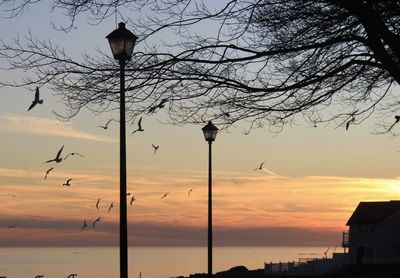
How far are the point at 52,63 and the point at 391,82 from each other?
22.6 feet

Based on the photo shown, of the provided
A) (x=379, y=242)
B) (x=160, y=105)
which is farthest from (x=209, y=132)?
(x=379, y=242)

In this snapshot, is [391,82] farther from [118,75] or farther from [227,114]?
[118,75]

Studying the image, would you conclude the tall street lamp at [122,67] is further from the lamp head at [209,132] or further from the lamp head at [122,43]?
the lamp head at [209,132]

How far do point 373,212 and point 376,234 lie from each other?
8.42 feet

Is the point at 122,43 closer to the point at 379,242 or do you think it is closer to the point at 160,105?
the point at 160,105

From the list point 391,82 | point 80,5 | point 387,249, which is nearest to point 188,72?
point 80,5

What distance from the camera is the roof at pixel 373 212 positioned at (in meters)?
74.4

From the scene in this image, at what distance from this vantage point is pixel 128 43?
1594 cm

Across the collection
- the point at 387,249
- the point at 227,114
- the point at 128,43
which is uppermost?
the point at 128,43

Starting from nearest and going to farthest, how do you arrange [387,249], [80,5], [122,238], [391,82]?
[122,238], [80,5], [391,82], [387,249]

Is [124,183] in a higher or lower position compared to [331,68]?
lower

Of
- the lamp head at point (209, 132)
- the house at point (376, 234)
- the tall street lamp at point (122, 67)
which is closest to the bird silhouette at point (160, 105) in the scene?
the tall street lamp at point (122, 67)

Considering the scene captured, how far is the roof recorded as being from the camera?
244 feet

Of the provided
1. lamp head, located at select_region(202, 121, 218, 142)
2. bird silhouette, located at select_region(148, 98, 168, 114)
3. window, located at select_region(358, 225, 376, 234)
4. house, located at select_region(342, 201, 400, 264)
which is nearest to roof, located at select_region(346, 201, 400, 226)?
house, located at select_region(342, 201, 400, 264)
